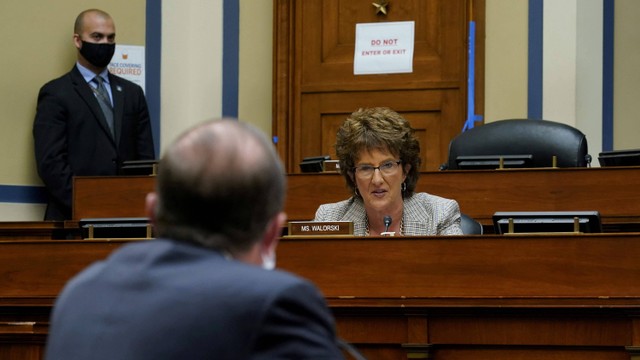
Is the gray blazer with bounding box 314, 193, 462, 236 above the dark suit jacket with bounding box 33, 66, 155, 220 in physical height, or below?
below

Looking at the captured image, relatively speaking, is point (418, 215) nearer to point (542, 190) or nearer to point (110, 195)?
point (542, 190)

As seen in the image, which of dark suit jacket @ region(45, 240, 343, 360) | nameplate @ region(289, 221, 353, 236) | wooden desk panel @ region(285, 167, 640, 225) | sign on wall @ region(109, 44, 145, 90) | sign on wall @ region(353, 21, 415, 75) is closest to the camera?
dark suit jacket @ region(45, 240, 343, 360)

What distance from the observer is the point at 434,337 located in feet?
11.0

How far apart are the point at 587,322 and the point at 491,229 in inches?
67.4

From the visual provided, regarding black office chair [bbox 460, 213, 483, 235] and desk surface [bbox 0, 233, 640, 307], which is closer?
desk surface [bbox 0, 233, 640, 307]

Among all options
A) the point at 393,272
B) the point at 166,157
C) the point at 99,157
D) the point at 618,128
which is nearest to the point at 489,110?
the point at 618,128

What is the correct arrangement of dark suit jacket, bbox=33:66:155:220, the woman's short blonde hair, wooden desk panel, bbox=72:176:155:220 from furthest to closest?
dark suit jacket, bbox=33:66:155:220
wooden desk panel, bbox=72:176:155:220
the woman's short blonde hair

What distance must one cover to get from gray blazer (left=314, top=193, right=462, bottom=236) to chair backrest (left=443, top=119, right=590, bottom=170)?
2.82ft

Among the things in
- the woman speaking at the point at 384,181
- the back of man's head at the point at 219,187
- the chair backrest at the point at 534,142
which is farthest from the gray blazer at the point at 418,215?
the back of man's head at the point at 219,187

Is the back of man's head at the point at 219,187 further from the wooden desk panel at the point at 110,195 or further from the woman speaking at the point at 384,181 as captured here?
the wooden desk panel at the point at 110,195

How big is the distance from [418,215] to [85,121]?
9.42ft

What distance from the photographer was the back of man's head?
132 centimetres

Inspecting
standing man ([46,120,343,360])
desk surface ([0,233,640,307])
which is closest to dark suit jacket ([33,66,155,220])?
desk surface ([0,233,640,307])

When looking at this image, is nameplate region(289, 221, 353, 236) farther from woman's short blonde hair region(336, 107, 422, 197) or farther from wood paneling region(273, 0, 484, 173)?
wood paneling region(273, 0, 484, 173)
